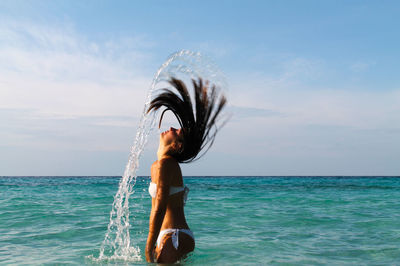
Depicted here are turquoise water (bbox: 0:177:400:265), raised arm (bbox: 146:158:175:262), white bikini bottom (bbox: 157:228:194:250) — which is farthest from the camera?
turquoise water (bbox: 0:177:400:265)

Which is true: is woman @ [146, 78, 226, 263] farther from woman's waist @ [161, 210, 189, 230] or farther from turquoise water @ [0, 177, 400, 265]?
turquoise water @ [0, 177, 400, 265]

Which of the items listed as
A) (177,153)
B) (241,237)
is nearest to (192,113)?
(177,153)

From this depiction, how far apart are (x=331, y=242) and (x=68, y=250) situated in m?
5.03

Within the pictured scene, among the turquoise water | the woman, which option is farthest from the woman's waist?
the turquoise water

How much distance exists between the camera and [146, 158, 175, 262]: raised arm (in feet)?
11.0

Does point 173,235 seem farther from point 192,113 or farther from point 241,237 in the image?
point 241,237

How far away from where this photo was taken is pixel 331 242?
7418 millimetres

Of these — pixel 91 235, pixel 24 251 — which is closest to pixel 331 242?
pixel 91 235

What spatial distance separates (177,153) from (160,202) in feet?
1.61

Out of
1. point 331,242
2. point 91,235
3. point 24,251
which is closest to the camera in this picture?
point 24,251

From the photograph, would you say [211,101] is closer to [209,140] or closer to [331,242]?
[209,140]

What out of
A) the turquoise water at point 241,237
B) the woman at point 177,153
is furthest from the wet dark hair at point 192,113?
the turquoise water at point 241,237

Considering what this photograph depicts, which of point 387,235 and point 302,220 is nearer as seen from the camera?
point 387,235

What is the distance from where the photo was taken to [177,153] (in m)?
3.55
